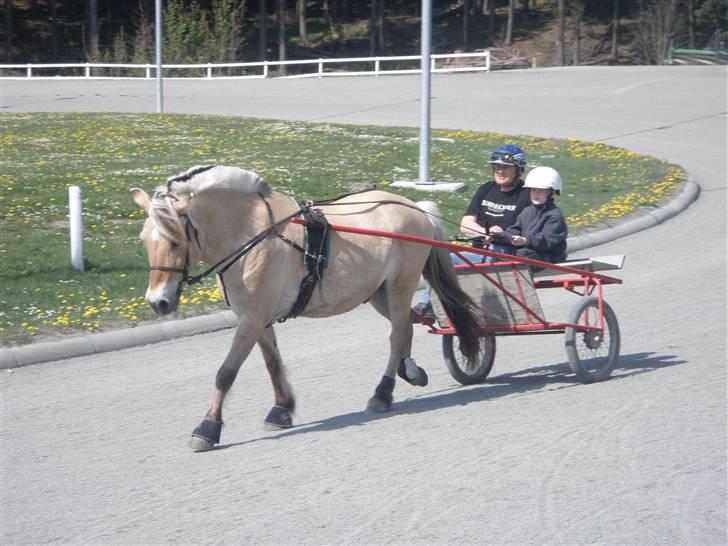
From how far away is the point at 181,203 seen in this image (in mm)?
6727

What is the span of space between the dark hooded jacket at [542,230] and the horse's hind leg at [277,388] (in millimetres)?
2206

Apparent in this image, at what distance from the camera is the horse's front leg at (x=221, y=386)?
267 inches

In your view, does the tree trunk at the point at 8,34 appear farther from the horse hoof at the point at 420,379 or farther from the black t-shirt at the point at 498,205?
the horse hoof at the point at 420,379

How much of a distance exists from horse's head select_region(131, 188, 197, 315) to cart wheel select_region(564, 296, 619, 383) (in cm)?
313

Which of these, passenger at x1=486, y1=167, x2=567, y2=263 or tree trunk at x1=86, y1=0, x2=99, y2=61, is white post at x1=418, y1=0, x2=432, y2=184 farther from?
tree trunk at x1=86, y1=0, x2=99, y2=61

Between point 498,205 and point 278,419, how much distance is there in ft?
9.33

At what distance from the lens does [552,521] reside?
5.47m

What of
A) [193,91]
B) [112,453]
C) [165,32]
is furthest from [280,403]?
[165,32]

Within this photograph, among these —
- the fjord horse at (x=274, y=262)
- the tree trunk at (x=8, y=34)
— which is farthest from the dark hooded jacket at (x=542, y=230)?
the tree trunk at (x=8, y=34)

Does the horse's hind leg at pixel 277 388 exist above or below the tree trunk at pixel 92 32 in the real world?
below

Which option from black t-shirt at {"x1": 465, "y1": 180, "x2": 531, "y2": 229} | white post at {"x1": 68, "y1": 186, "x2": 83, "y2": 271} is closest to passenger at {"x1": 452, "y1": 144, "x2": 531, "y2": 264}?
black t-shirt at {"x1": 465, "y1": 180, "x2": 531, "y2": 229}

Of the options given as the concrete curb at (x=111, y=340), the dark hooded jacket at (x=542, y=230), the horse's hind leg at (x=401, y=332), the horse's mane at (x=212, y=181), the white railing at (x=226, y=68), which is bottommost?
the concrete curb at (x=111, y=340)

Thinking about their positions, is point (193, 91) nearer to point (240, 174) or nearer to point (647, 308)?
point (647, 308)

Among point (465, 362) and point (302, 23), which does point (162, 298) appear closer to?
point (465, 362)
